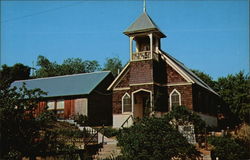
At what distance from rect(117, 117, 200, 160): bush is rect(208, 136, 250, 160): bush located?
84.5 inches

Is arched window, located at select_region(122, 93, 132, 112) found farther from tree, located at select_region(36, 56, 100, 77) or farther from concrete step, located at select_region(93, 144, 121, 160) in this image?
tree, located at select_region(36, 56, 100, 77)

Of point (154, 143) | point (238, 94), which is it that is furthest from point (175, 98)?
point (154, 143)

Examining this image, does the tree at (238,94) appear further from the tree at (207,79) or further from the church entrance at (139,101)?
the church entrance at (139,101)

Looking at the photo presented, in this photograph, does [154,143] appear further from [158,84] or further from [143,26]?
[143,26]

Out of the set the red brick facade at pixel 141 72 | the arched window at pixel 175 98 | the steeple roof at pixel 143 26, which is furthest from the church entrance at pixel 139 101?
the steeple roof at pixel 143 26

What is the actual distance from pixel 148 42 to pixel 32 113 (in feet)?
65.8

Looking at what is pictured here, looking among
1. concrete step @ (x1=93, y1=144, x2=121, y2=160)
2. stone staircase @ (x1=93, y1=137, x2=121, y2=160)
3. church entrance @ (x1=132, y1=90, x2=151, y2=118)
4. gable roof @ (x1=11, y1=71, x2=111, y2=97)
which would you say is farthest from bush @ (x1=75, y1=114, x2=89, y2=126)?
concrete step @ (x1=93, y1=144, x2=121, y2=160)

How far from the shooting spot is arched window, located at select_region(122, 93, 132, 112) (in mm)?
31719

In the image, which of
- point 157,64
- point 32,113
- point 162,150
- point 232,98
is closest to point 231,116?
point 232,98

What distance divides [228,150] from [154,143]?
204 inches

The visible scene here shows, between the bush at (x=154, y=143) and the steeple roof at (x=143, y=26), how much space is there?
1418 centimetres

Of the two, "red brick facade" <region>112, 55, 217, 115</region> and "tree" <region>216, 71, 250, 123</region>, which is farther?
"tree" <region>216, 71, 250, 123</region>

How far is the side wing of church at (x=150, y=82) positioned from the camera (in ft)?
98.0

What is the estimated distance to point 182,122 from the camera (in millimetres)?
23125
